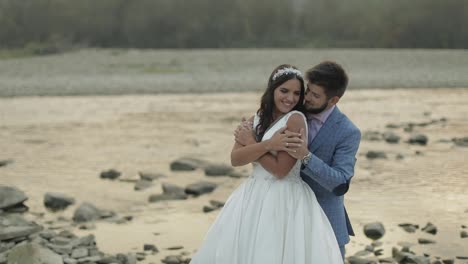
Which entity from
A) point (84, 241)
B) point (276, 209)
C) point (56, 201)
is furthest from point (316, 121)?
point (56, 201)

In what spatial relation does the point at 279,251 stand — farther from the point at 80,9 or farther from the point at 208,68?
the point at 80,9

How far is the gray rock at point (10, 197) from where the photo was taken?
30.9 ft

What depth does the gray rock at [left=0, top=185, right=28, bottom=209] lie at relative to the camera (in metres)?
9.42

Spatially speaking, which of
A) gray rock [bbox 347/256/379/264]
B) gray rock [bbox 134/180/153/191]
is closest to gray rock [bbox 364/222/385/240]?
gray rock [bbox 347/256/379/264]

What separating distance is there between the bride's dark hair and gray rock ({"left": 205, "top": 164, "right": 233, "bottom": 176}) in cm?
758

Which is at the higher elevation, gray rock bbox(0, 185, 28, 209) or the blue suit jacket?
the blue suit jacket

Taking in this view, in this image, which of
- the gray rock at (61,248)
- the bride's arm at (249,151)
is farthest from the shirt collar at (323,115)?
the gray rock at (61,248)

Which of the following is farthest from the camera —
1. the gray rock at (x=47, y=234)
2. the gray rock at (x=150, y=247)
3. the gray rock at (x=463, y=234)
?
the gray rock at (x=463, y=234)

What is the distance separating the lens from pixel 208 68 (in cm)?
3200

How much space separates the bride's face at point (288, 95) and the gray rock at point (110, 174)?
8111 mm

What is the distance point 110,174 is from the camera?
11875 millimetres

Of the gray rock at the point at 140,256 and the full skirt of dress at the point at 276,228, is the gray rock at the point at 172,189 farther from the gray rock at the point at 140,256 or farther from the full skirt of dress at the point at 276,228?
the full skirt of dress at the point at 276,228

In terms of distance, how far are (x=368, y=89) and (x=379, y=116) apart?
7.66 meters

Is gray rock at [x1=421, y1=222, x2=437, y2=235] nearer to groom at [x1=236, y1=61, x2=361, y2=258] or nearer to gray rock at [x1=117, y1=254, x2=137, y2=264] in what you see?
gray rock at [x1=117, y1=254, x2=137, y2=264]
